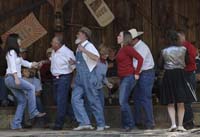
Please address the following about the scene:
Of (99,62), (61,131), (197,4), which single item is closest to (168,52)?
(99,62)

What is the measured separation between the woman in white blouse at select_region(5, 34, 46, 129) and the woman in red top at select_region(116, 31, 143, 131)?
175cm

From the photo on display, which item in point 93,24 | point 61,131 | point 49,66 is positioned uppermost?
point 93,24

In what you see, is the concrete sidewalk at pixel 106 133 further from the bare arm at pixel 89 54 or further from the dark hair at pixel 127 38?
the dark hair at pixel 127 38

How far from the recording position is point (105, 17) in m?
14.4

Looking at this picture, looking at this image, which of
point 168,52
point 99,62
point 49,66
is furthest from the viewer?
point 49,66

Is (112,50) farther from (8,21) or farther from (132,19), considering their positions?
(8,21)

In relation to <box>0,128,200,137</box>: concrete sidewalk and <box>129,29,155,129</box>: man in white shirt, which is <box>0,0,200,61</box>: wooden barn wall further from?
<box>0,128,200,137</box>: concrete sidewalk

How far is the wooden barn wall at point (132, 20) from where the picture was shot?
1444cm

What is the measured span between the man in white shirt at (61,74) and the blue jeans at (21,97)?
488mm

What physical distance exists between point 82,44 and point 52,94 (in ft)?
5.94

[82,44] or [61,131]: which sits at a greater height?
[82,44]

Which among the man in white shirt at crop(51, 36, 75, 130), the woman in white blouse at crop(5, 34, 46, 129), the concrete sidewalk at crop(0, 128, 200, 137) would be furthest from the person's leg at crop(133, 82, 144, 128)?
the woman in white blouse at crop(5, 34, 46, 129)

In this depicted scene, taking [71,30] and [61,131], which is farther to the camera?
[71,30]

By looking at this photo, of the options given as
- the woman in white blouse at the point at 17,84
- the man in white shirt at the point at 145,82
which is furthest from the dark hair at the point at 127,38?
the woman in white blouse at the point at 17,84
